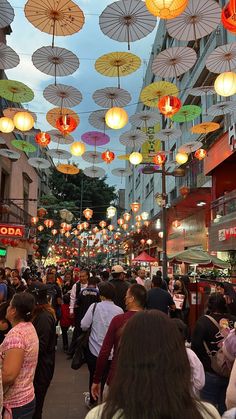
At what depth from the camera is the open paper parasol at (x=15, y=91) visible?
1073 cm

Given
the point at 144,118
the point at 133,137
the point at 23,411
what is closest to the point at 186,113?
the point at 144,118

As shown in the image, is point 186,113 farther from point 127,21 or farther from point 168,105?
point 127,21

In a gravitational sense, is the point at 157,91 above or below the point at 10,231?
above

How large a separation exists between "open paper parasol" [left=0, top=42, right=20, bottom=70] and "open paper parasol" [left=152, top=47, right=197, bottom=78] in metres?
3.55

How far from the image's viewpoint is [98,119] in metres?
12.5

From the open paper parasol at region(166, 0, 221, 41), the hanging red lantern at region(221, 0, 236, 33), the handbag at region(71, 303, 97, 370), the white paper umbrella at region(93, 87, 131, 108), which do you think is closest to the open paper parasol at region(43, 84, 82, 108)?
the white paper umbrella at region(93, 87, 131, 108)

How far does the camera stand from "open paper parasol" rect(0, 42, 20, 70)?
31.1ft

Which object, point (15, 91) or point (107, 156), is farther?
point (107, 156)

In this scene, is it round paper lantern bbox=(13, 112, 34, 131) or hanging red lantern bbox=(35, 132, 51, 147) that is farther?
hanging red lantern bbox=(35, 132, 51, 147)

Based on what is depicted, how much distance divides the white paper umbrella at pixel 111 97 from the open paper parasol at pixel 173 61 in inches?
49.8

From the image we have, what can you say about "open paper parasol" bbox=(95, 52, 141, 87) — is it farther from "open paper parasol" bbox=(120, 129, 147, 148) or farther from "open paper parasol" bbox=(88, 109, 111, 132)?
"open paper parasol" bbox=(120, 129, 147, 148)

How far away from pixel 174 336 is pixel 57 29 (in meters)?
8.00

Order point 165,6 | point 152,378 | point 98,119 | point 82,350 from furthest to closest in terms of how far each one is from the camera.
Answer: point 98,119
point 165,6
point 82,350
point 152,378

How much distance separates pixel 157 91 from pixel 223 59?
2046 mm
